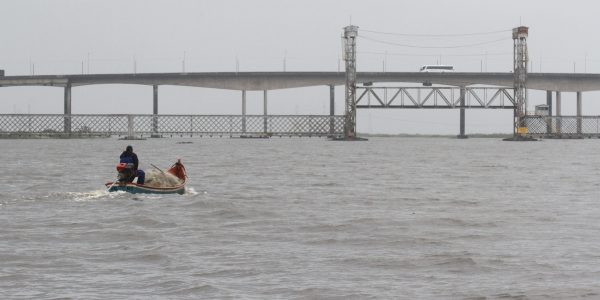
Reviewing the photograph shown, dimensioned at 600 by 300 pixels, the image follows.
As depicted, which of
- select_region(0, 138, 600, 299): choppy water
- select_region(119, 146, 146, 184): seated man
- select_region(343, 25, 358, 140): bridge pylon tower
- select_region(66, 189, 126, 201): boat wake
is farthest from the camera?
select_region(343, 25, 358, 140): bridge pylon tower

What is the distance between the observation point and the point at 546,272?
63.7 feet

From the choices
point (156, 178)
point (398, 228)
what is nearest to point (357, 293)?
point (398, 228)

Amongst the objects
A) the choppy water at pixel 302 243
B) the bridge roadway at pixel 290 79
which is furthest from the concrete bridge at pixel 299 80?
the choppy water at pixel 302 243

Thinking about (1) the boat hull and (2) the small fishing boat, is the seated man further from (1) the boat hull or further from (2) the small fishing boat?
(1) the boat hull

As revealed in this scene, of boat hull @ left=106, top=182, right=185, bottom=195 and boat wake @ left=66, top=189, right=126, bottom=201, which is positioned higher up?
boat hull @ left=106, top=182, right=185, bottom=195

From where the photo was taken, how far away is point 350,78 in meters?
175

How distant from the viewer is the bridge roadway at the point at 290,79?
180125 mm

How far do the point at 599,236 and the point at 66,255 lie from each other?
12649 millimetres

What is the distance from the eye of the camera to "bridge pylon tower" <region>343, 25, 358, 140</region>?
175125 millimetres

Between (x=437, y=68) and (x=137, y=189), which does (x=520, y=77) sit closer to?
(x=437, y=68)

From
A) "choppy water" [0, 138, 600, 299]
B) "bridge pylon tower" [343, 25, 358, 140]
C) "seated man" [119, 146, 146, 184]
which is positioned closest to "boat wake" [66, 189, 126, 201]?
"choppy water" [0, 138, 600, 299]

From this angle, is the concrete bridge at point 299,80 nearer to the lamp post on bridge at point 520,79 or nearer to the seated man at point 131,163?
the lamp post on bridge at point 520,79

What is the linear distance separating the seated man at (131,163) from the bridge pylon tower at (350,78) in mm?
138817

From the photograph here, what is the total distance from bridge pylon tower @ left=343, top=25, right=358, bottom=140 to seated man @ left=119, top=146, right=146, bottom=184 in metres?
139
